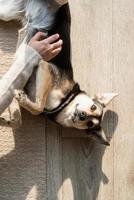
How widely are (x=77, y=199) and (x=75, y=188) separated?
50 millimetres

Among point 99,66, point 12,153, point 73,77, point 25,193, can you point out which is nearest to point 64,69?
point 73,77

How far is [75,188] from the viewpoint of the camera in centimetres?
218

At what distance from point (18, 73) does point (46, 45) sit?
16 cm

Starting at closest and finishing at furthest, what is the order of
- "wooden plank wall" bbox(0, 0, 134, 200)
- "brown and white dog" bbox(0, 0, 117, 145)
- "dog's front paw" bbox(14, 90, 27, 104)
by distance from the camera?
"dog's front paw" bbox(14, 90, 27, 104), "brown and white dog" bbox(0, 0, 117, 145), "wooden plank wall" bbox(0, 0, 134, 200)

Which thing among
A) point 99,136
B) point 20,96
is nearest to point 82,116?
point 99,136

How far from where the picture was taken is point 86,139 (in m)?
2.20

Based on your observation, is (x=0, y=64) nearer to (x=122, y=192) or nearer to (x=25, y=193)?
(x=25, y=193)

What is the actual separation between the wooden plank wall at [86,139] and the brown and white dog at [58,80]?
0.12m

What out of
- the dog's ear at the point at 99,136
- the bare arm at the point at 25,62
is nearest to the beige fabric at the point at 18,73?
the bare arm at the point at 25,62

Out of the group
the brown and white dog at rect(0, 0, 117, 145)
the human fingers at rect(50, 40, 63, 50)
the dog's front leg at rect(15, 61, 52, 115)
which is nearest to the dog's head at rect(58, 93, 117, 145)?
the brown and white dog at rect(0, 0, 117, 145)

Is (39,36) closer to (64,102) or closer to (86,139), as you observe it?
(64,102)

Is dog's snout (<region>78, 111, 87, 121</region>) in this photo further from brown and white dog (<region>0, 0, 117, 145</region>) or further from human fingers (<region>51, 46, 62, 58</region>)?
human fingers (<region>51, 46, 62, 58</region>)

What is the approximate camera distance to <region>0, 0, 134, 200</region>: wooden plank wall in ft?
7.00

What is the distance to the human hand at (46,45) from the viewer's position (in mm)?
1949
